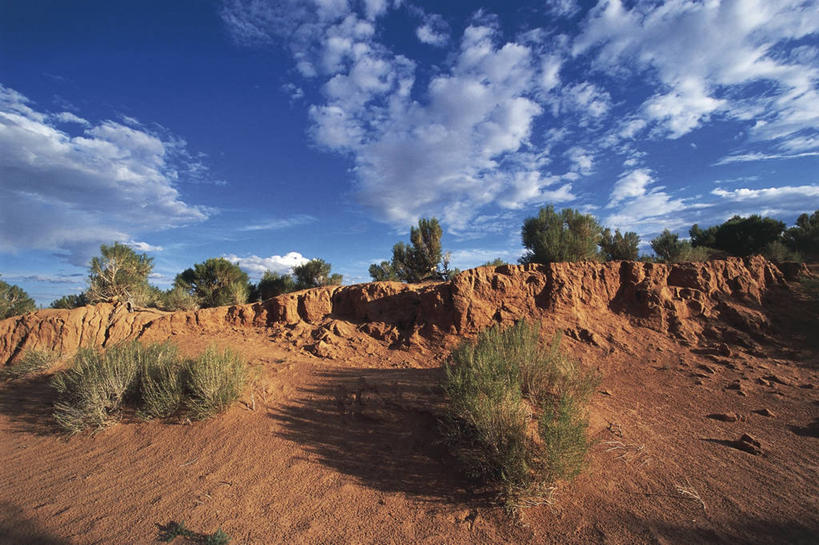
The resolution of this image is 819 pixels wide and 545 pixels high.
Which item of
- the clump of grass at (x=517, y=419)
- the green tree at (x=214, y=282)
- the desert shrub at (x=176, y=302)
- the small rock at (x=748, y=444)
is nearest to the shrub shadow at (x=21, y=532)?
the clump of grass at (x=517, y=419)

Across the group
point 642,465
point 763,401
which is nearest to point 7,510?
point 642,465

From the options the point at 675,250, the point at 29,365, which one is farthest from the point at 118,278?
the point at 675,250

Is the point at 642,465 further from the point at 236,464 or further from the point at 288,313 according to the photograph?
the point at 288,313

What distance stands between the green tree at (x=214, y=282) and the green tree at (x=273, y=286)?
1094 mm

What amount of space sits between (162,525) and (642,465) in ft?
17.5

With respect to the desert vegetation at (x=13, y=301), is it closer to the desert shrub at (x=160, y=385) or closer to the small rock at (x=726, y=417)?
the desert shrub at (x=160, y=385)

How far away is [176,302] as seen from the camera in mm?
12758

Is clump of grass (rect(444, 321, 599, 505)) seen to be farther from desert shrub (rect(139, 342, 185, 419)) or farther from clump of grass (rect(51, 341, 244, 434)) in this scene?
desert shrub (rect(139, 342, 185, 419))

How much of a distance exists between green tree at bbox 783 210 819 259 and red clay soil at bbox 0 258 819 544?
758 cm

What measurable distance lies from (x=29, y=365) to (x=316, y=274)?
11.8 m

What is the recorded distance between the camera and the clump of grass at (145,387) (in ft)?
18.8

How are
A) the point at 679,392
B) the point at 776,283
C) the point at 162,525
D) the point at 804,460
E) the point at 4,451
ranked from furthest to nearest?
the point at 776,283, the point at 679,392, the point at 4,451, the point at 804,460, the point at 162,525

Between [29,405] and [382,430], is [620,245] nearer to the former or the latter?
[382,430]

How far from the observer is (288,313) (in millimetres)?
10164
